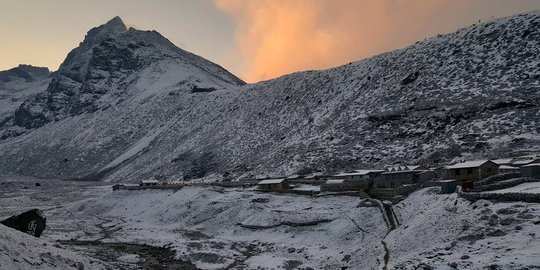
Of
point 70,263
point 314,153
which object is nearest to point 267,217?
point 70,263

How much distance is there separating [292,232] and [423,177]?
20.8 m

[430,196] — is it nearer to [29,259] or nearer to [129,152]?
[29,259]

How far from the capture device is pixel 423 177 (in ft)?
179

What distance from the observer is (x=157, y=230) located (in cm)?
5500

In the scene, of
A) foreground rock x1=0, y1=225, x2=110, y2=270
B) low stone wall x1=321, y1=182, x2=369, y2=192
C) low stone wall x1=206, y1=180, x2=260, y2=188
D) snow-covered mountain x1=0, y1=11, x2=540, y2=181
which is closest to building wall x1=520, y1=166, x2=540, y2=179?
low stone wall x1=321, y1=182, x2=369, y2=192

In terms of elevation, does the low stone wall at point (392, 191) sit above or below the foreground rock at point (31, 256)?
above

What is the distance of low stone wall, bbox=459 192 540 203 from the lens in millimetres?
27562

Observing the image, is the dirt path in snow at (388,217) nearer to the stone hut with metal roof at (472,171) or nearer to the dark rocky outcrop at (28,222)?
the stone hut with metal roof at (472,171)

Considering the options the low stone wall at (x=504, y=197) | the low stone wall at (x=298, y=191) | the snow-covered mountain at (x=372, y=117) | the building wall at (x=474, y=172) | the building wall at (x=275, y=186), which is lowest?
the low stone wall at (x=298, y=191)

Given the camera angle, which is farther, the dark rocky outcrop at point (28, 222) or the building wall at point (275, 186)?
the building wall at point (275, 186)

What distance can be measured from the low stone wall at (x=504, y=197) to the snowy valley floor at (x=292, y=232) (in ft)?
2.26

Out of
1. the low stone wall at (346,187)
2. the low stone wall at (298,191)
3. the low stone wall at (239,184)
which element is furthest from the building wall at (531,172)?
the low stone wall at (239,184)

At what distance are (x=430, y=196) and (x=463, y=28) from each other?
305ft

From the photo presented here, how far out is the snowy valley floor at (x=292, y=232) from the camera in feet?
81.3
